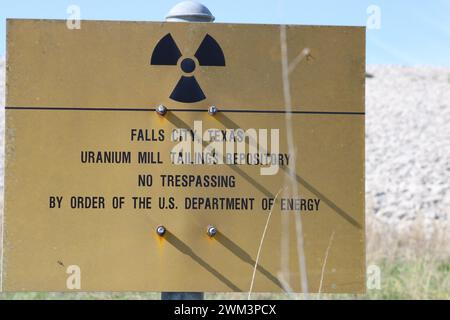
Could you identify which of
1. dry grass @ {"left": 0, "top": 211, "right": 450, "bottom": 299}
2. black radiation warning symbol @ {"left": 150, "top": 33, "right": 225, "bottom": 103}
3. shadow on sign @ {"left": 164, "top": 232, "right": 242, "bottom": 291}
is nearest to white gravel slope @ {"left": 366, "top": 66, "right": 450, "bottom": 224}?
dry grass @ {"left": 0, "top": 211, "right": 450, "bottom": 299}

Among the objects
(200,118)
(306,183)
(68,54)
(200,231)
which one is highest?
(68,54)

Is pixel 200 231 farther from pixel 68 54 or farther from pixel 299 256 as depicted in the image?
pixel 68 54

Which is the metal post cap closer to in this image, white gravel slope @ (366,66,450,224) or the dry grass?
the dry grass

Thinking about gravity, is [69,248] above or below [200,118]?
below

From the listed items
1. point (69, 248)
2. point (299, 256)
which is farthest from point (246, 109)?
point (69, 248)

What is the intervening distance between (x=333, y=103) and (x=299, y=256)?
2.86 feet

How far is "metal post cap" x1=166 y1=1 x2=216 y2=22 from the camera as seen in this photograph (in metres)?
4.10

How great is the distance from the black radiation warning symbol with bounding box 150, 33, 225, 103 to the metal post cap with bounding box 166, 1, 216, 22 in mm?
156

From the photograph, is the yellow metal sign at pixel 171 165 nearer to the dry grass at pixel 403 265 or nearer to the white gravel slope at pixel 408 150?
the dry grass at pixel 403 265

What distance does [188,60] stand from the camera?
4.02m

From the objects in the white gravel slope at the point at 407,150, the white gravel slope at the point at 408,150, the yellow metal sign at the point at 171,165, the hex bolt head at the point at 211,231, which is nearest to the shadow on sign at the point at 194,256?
the yellow metal sign at the point at 171,165

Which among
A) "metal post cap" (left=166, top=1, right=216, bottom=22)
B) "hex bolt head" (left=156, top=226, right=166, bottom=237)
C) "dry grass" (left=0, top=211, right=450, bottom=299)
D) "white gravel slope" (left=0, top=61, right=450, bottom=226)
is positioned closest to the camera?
"hex bolt head" (left=156, top=226, right=166, bottom=237)

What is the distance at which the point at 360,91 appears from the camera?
4.05m

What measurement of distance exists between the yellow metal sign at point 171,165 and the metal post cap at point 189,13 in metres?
0.10
